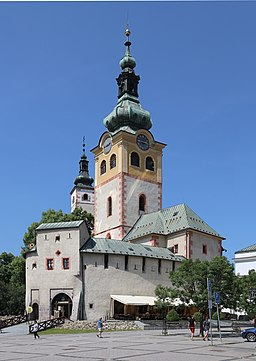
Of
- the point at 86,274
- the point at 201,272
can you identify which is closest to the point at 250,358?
the point at 201,272

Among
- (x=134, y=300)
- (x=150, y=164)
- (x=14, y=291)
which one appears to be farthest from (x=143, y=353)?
(x=150, y=164)

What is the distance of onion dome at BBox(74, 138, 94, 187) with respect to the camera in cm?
12475

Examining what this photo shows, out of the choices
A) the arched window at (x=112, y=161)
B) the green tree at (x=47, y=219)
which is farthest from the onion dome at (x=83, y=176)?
the arched window at (x=112, y=161)

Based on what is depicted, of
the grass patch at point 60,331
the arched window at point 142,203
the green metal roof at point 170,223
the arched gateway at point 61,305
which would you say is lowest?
the grass patch at point 60,331

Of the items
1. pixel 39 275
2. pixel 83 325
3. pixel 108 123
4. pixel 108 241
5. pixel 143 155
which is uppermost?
pixel 108 123

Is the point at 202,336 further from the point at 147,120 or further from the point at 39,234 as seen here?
the point at 147,120

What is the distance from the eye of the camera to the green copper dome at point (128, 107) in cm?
7312

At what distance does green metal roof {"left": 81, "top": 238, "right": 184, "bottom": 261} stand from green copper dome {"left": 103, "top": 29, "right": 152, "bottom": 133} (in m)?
21.8

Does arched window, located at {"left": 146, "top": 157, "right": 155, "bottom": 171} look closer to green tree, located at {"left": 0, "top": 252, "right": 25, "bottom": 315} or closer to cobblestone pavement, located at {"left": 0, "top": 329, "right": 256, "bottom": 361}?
green tree, located at {"left": 0, "top": 252, "right": 25, "bottom": 315}

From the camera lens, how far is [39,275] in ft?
165

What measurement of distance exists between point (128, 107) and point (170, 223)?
63.2ft

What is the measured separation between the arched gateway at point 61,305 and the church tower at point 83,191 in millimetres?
70250

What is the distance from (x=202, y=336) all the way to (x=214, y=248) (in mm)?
31205

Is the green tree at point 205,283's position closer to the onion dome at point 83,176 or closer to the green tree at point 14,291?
the green tree at point 14,291
